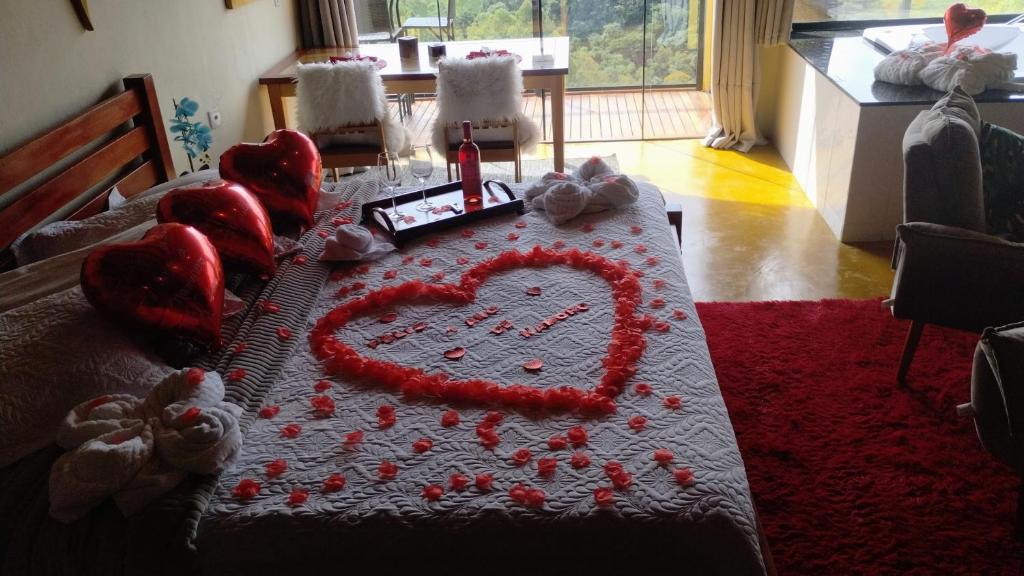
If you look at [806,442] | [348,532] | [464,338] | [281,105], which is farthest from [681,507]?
[281,105]

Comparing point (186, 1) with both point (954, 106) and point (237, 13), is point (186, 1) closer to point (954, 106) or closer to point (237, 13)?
point (237, 13)

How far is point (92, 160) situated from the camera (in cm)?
230

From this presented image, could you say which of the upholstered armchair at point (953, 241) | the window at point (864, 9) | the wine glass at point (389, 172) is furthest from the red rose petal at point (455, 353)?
the window at point (864, 9)

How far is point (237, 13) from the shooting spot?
3.71 meters

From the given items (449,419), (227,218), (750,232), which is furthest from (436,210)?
(750,232)

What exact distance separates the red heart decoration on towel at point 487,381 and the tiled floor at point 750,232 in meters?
1.12

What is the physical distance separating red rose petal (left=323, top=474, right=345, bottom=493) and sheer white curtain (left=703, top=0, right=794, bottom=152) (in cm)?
382

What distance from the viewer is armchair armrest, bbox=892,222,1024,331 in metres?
2.07

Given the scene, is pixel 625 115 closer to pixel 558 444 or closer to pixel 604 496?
pixel 558 444

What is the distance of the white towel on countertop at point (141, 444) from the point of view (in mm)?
1294

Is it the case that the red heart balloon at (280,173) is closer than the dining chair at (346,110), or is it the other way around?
the red heart balloon at (280,173)

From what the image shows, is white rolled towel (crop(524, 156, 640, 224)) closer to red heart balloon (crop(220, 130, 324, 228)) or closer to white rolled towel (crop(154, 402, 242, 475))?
red heart balloon (crop(220, 130, 324, 228))

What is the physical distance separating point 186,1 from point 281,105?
79cm

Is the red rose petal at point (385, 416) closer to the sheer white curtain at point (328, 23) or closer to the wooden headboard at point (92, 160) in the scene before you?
the wooden headboard at point (92, 160)
